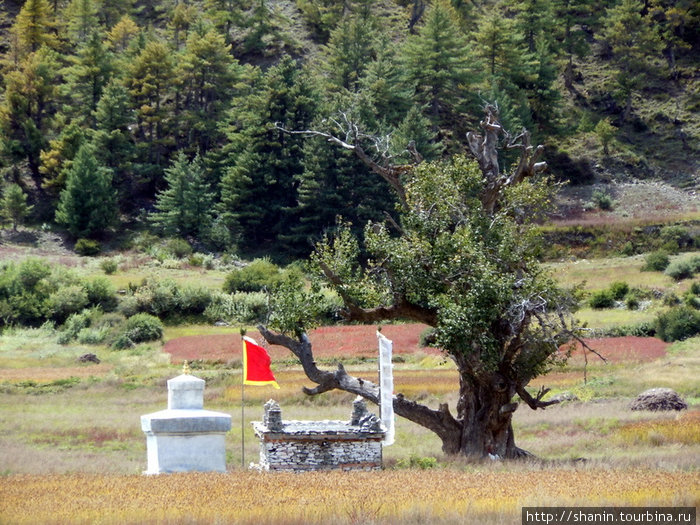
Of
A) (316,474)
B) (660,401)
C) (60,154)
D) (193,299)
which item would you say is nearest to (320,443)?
(316,474)

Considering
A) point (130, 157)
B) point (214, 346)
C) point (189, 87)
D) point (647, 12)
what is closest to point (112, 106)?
point (130, 157)

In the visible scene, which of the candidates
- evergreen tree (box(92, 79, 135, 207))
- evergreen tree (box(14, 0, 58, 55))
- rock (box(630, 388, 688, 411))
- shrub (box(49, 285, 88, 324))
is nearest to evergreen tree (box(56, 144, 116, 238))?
evergreen tree (box(92, 79, 135, 207))

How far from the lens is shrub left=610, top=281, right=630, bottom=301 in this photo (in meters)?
62.4

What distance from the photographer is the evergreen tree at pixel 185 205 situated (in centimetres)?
8212

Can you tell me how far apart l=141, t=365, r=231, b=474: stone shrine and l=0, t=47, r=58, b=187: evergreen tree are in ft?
238

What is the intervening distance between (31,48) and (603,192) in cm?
5749

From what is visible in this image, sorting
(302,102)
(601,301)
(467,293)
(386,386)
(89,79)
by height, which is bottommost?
(601,301)

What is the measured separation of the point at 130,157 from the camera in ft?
Result: 291

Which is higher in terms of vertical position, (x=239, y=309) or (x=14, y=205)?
(x=14, y=205)

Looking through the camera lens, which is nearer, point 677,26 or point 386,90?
point 386,90

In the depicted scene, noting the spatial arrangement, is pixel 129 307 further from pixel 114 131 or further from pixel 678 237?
pixel 678 237

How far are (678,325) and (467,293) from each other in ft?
91.3

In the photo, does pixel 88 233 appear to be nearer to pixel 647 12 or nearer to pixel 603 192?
pixel 603 192

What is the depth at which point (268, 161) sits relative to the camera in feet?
269
